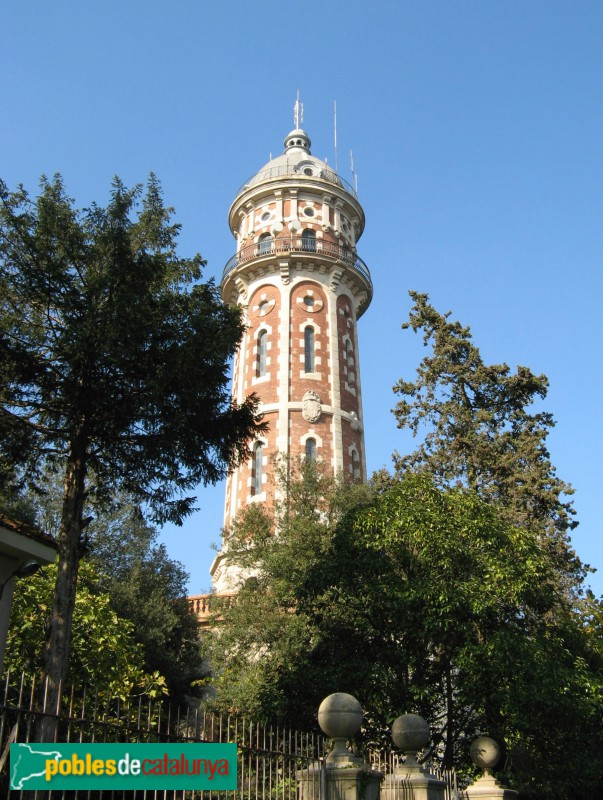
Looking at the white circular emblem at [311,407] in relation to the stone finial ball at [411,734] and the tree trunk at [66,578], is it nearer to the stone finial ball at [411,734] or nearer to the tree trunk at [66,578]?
the tree trunk at [66,578]

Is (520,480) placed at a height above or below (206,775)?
above

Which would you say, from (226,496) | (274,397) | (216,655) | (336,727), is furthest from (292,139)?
(336,727)

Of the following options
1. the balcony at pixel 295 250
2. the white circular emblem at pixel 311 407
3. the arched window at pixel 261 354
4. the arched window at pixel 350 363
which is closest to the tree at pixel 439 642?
the white circular emblem at pixel 311 407

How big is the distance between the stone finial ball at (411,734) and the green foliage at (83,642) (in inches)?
334

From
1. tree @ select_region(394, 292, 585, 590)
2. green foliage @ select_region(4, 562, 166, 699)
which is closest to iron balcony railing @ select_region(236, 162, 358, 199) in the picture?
tree @ select_region(394, 292, 585, 590)

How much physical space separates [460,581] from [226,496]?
18526 millimetres

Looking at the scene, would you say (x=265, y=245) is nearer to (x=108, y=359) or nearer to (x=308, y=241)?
(x=308, y=241)

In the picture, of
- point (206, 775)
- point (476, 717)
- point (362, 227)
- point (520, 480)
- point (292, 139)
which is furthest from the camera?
point (292, 139)

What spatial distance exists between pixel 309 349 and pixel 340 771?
84.0ft

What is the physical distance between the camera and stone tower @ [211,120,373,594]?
107ft

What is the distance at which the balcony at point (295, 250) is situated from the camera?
35.5 metres

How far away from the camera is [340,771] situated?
9750 mm

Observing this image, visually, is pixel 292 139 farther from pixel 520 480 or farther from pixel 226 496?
pixel 520 480

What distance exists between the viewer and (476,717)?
16375 millimetres
